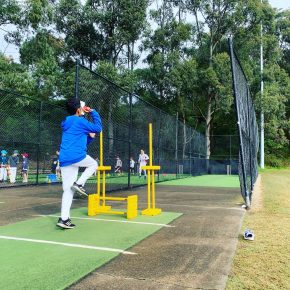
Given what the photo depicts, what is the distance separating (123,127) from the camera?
47.6 feet

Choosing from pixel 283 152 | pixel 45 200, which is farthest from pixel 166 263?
pixel 283 152

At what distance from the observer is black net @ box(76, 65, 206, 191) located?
13047 millimetres

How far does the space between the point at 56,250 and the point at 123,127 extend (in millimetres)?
9985

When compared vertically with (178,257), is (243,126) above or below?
above

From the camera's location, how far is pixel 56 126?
1939 cm

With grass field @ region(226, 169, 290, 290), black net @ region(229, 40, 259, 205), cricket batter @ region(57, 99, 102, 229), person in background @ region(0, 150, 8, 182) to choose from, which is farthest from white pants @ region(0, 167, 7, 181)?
grass field @ region(226, 169, 290, 290)

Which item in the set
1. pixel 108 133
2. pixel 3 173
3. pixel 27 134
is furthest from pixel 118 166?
pixel 27 134

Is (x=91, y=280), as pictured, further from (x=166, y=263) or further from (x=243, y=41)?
(x=243, y=41)

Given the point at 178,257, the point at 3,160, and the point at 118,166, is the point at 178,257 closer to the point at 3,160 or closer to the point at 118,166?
the point at 118,166

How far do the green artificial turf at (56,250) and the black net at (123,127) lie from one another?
424 cm

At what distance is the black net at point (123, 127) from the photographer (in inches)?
514

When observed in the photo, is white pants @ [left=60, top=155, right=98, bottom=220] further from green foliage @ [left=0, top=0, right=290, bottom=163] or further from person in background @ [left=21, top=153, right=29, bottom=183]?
green foliage @ [left=0, top=0, right=290, bottom=163]

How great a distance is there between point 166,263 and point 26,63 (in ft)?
56.2

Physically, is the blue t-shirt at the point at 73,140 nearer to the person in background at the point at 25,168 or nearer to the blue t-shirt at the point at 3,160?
the person in background at the point at 25,168
